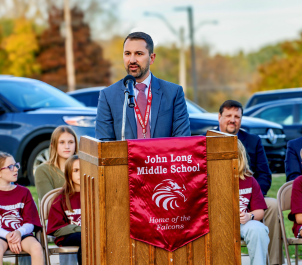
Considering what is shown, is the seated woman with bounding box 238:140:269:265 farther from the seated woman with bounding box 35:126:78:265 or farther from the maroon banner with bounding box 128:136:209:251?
the seated woman with bounding box 35:126:78:265

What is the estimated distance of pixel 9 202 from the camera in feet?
15.7

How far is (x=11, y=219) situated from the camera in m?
4.77

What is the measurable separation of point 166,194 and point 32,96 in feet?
21.2

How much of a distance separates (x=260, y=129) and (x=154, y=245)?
7027 millimetres

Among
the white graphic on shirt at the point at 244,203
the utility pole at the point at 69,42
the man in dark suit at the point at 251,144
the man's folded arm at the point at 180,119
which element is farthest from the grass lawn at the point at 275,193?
the utility pole at the point at 69,42

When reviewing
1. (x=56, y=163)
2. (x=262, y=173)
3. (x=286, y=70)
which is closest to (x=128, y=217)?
(x=56, y=163)

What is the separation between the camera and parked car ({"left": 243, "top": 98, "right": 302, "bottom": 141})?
12031 mm

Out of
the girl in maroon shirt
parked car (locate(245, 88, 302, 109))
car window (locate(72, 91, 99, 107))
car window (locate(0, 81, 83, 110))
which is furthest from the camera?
parked car (locate(245, 88, 302, 109))

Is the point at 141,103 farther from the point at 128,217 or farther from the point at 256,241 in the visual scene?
the point at 256,241

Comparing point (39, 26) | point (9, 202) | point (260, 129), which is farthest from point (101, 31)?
point (9, 202)

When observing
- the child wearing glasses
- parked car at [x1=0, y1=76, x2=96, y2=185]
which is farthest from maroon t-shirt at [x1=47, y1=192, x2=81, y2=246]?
parked car at [x1=0, y1=76, x2=96, y2=185]

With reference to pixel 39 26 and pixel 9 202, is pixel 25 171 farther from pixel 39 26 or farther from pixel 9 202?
pixel 39 26

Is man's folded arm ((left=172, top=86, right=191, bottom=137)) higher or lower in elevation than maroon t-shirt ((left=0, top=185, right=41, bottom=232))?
higher

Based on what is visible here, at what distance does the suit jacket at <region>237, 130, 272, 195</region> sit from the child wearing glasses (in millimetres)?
2387
